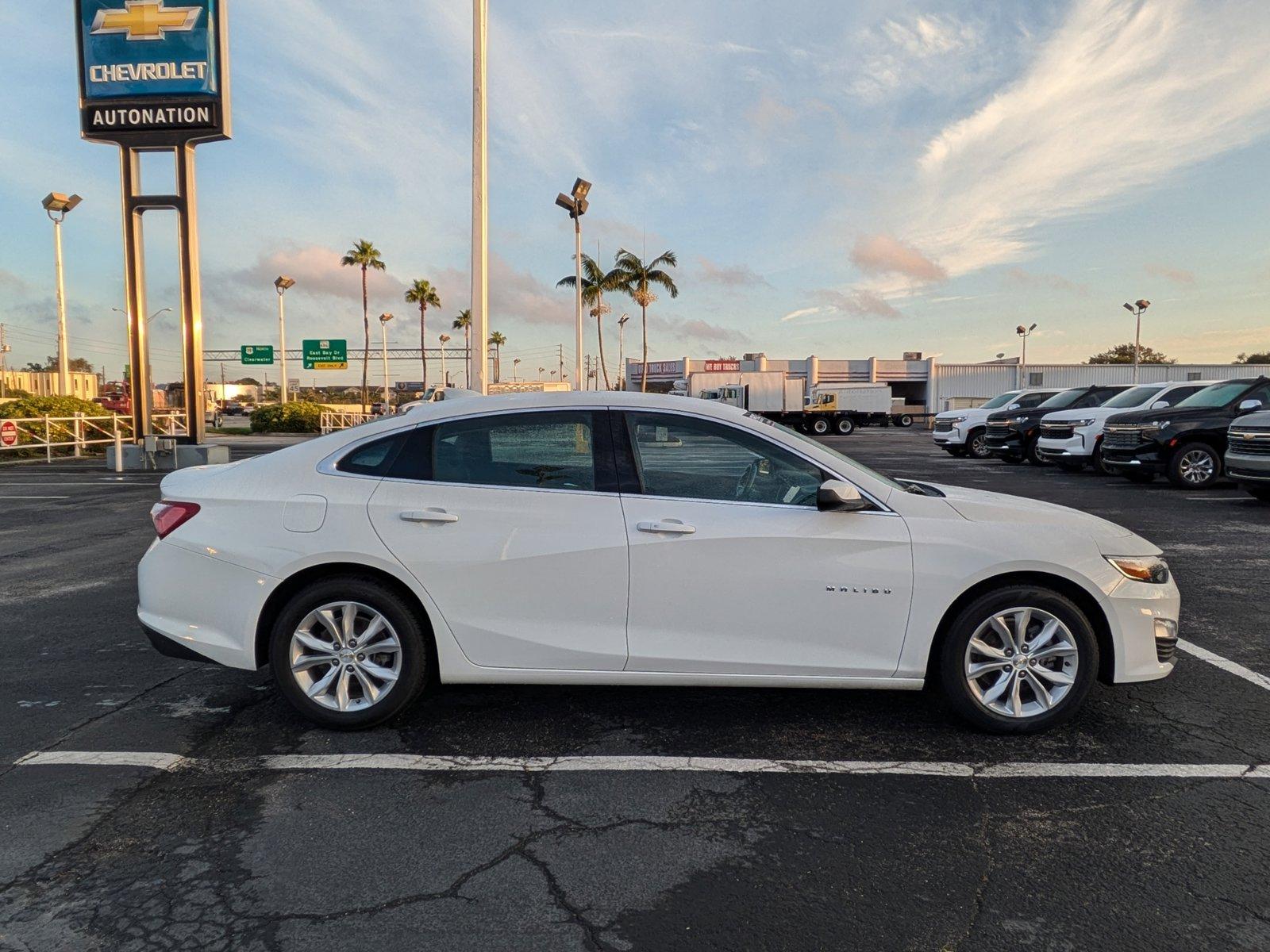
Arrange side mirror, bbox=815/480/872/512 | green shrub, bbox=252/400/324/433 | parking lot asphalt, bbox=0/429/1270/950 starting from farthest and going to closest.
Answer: green shrub, bbox=252/400/324/433, side mirror, bbox=815/480/872/512, parking lot asphalt, bbox=0/429/1270/950

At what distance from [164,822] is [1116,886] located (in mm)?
3325

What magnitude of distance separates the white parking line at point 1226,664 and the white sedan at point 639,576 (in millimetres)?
1236

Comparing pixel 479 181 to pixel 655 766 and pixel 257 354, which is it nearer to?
pixel 655 766

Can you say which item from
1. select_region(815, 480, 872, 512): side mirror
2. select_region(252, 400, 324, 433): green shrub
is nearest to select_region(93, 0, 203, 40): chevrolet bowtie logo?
select_region(815, 480, 872, 512): side mirror

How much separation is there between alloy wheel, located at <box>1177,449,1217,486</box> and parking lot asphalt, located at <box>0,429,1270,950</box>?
34.0ft

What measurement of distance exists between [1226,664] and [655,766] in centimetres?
363

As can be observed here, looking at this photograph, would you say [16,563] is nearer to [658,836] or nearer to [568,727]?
[568,727]

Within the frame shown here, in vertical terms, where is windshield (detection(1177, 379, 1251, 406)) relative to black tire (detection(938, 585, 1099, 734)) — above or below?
above

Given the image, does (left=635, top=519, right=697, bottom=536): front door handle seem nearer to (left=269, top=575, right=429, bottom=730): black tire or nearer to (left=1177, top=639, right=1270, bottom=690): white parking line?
(left=269, top=575, right=429, bottom=730): black tire

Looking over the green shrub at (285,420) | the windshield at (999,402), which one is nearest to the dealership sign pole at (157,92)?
the windshield at (999,402)

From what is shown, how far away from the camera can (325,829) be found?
308 centimetres

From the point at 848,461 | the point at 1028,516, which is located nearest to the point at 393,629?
the point at 848,461

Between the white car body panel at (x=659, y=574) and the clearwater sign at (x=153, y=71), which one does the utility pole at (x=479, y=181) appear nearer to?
the clearwater sign at (x=153, y=71)

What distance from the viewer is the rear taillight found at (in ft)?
13.2
